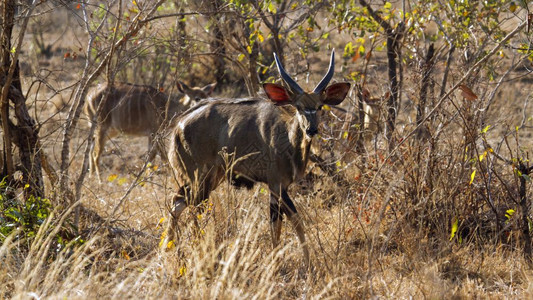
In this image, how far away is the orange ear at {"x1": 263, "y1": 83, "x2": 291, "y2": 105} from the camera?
5527 millimetres

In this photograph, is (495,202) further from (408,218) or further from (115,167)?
(115,167)

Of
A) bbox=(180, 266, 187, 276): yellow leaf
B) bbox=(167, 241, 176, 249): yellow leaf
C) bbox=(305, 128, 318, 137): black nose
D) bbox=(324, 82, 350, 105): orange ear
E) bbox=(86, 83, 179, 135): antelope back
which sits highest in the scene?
bbox=(324, 82, 350, 105): orange ear

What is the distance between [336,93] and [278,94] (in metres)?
0.50

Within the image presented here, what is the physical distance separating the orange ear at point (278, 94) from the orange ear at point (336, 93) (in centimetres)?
33

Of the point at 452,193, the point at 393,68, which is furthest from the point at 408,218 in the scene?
the point at 393,68

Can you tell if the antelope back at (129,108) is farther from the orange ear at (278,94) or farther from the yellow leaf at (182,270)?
the yellow leaf at (182,270)

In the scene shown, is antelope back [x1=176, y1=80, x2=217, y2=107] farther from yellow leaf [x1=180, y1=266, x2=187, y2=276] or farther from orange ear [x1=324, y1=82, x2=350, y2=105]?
yellow leaf [x1=180, y1=266, x2=187, y2=276]

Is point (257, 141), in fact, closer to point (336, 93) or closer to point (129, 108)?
point (336, 93)

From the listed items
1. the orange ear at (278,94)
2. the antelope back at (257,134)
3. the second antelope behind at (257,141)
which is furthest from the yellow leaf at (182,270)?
the orange ear at (278,94)

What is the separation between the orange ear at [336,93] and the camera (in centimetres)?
569

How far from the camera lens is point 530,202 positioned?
574 centimetres

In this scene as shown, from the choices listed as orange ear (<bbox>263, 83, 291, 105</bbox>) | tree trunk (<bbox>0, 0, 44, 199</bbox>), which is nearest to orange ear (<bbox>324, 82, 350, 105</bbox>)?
orange ear (<bbox>263, 83, 291, 105</bbox>)

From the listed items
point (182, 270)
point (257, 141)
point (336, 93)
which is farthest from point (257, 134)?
point (182, 270)

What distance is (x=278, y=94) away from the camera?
558 centimetres
